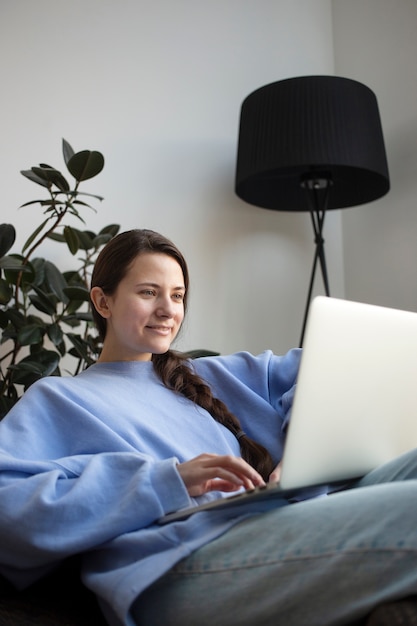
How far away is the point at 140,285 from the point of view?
4.62 ft

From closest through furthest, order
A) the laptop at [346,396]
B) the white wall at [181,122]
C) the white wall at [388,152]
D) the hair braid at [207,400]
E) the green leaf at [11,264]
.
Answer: the laptop at [346,396] < the hair braid at [207,400] < the green leaf at [11,264] < the white wall at [181,122] < the white wall at [388,152]

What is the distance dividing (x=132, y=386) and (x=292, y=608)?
1.96 feet

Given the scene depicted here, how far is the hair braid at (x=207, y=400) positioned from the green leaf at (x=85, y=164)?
0.70 meters

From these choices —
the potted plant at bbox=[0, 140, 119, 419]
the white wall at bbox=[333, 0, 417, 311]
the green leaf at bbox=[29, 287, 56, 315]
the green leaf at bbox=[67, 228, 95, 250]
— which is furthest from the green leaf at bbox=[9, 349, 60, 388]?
the white wall at bbox=[333, 0, 417, 311]

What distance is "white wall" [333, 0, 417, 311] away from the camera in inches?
103

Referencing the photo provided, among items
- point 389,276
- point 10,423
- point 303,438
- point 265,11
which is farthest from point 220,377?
point 265,11

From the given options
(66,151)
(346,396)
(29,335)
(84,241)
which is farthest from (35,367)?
(346,396)

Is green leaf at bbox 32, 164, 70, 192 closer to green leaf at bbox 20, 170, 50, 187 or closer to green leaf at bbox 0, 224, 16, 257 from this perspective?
green leaf at bbox 20, 170, 50, 187

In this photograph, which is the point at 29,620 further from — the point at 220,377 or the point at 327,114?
the point at 327,114

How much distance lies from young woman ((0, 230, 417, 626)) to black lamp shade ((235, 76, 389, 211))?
913mm

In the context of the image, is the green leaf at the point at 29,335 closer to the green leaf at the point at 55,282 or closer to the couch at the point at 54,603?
the green leaf at the point at 55,282

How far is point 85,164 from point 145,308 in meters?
0.70

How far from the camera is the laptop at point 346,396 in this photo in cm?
94

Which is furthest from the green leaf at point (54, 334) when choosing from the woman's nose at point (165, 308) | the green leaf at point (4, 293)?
the woman's nose at point (165, 308)
